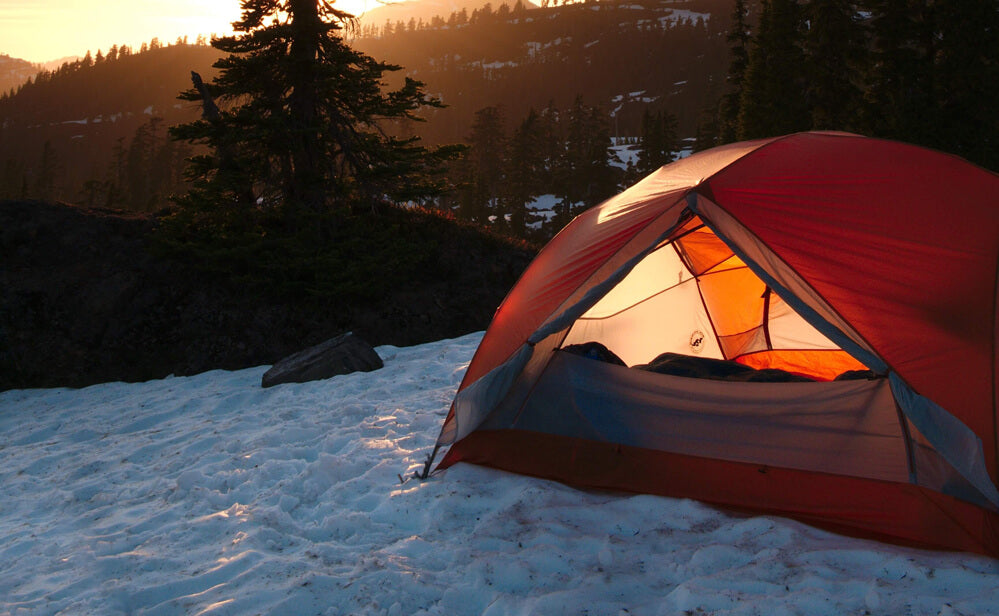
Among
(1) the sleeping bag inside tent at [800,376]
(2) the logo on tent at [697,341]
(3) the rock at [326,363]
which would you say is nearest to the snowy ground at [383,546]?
(1) the sleeping bag inside tent at [800,376]

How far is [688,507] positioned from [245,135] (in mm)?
9623

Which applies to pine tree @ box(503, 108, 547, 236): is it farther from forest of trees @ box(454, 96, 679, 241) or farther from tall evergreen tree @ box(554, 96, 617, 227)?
tall evergreen tree @ box(554, 96, 617, 227)

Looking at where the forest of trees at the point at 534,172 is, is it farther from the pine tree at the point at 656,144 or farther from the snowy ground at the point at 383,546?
the snowy ground at the point at 383,546

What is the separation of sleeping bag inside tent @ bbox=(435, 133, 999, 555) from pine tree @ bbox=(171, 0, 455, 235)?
23.3 ft

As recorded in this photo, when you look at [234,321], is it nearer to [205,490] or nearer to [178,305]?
[178,305]

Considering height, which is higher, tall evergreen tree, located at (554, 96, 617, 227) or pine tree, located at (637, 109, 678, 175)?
pine tree, located at (637, 109, 678, 175)

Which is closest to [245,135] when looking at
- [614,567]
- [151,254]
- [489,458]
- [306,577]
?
[151,254]

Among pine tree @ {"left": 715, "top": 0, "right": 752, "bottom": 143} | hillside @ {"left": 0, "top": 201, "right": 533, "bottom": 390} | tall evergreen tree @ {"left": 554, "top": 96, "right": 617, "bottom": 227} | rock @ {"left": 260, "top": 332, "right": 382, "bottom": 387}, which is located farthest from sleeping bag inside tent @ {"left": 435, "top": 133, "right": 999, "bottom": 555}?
tall evergreen tree @ {"left": 554, "top": 96, "right": 617, "bottom": 227}

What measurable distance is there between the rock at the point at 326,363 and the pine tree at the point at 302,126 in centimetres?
338

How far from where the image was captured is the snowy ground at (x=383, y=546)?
2955mm

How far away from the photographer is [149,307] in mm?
10148

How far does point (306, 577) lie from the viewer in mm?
3203

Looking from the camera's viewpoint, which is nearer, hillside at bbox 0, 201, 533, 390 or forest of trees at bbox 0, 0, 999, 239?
hillside at bbox 0, 201, 533, 390

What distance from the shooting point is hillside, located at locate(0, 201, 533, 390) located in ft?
31.0
